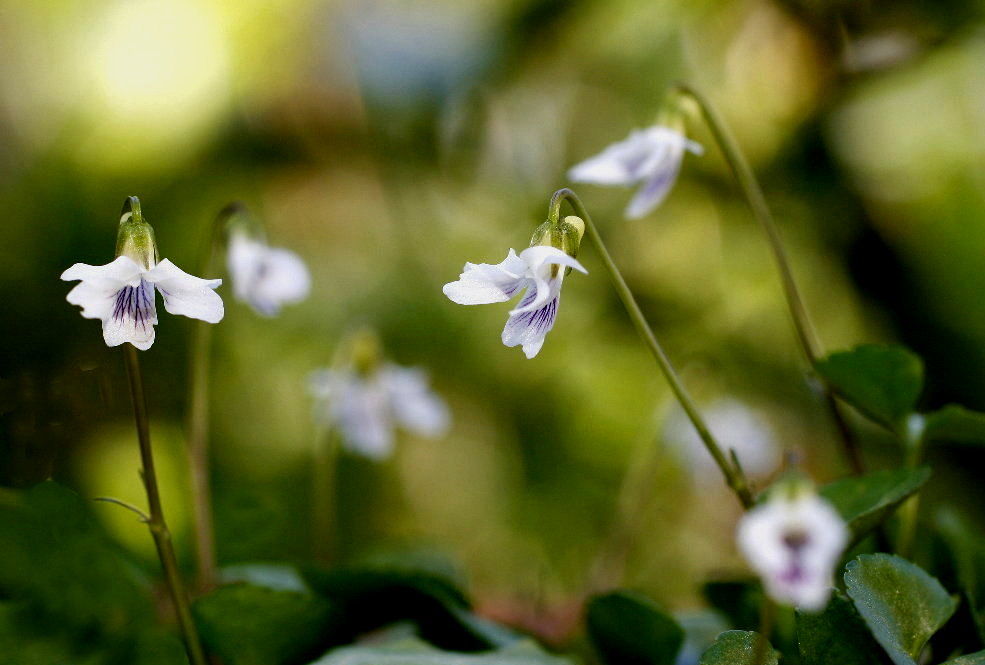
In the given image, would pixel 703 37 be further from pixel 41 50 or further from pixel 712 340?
pixel 41 50

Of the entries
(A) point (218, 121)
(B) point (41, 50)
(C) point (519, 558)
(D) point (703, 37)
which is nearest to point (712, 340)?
(C) point (519, 558)

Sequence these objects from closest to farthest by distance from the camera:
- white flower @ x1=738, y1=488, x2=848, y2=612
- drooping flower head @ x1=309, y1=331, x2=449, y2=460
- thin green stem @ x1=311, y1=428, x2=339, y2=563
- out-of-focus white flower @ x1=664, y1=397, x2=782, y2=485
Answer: white flower @ x1=738, y1=488, x2=848, y2=612 → drooping flower head @ x1=309, y1=331, x2=449, y2=460 → thin green stem @ x1=311, y1=428, x2=339, y2=563 → out-of-focus white flower @ x1=664, y1=397, x2=782, y2=485

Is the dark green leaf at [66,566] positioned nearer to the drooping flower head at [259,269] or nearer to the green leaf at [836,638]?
the drooping flower head at [259,269]

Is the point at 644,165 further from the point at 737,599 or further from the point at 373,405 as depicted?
the point at 373,405

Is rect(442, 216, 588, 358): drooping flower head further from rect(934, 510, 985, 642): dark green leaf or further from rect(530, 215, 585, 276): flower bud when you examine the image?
rect(934, 510, 985, 642): dark green leaf

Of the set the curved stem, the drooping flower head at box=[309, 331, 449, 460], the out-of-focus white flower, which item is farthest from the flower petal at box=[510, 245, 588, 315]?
the out-of-focus white flower

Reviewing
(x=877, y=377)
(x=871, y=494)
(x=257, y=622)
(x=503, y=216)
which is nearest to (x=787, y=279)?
(x=877, y=377)
